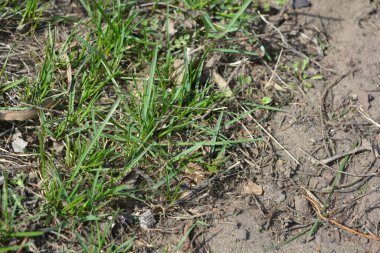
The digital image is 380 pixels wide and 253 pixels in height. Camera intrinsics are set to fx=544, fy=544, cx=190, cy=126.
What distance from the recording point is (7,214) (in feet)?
8.73

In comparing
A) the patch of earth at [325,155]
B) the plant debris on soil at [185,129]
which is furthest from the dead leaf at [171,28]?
the patch of earth at [325,155]

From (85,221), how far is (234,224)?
31.2 inches

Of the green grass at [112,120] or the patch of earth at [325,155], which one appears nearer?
the green grass at [112,120]

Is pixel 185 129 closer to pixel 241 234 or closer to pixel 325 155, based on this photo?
pixel 241 234

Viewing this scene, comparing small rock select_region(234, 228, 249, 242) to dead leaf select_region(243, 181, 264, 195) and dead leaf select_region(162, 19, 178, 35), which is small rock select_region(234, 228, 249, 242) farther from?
dead leaf select_region(162, 19, 178, 35)

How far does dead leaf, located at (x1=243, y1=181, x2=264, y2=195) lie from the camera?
3.07 meters

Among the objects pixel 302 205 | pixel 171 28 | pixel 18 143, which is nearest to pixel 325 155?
pixel 302 205

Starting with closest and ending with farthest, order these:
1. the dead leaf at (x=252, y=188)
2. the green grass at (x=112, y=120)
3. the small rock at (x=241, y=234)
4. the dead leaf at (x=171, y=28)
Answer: the green grass at (x=112, y=120), the small rock at (x=241, y=234), the dead leaf at (x=252, y=188), the dead leaf at (x=171, y=28)

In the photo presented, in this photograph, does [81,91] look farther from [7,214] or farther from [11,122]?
[7,214]

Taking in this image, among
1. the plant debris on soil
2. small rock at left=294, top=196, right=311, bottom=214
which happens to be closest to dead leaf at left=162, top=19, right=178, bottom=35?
the plant debris on soil

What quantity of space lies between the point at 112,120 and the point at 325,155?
4.24 ft

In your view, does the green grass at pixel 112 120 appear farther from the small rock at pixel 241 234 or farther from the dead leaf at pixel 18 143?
the small rock at pixel 241 234

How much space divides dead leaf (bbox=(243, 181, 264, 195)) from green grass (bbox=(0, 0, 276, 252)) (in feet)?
0.60

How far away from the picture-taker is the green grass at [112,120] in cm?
277
